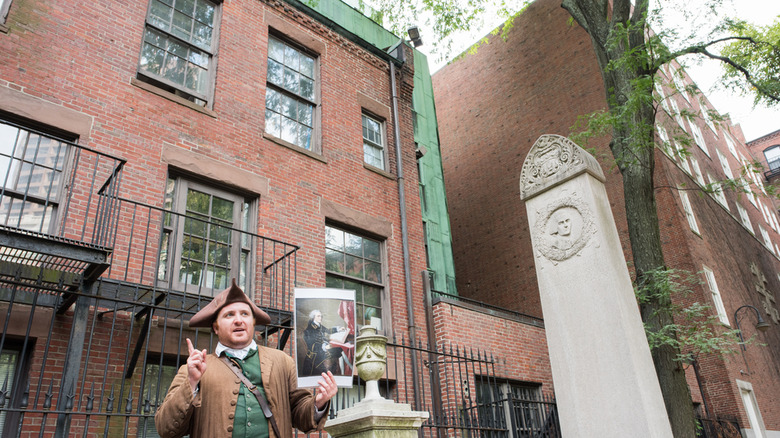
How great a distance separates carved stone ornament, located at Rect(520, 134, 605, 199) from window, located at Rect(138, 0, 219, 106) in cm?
536

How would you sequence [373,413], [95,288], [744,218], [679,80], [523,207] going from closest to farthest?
[373,413], [95,288], [523,207], [679,80], [744,218]

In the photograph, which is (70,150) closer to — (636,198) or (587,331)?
(587,331)

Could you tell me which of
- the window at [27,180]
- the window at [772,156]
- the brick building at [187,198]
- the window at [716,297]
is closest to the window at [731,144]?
the window at [772,156]

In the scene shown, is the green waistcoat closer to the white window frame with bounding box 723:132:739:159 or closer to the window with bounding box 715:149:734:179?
the window with bounding box 715:149:734:179

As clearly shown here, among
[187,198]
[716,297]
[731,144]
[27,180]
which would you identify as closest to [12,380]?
[27,180]

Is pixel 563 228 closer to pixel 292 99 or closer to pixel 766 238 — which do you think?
pixel 292 99

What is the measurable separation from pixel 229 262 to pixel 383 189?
12.9 feet

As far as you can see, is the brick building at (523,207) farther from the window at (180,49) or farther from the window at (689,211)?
the window at (180,49)

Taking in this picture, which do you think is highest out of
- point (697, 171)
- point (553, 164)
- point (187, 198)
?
point (697, 171)

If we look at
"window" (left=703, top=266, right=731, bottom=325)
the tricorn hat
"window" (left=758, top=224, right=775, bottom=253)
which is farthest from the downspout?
"window" (left=758, top=224, right=775, bottom=253)

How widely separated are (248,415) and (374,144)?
344 inches

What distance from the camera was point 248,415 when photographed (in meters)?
2.91

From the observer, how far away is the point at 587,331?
507 cm

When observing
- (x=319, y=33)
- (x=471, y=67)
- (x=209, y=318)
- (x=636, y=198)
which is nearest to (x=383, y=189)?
(x=319, y=33)
